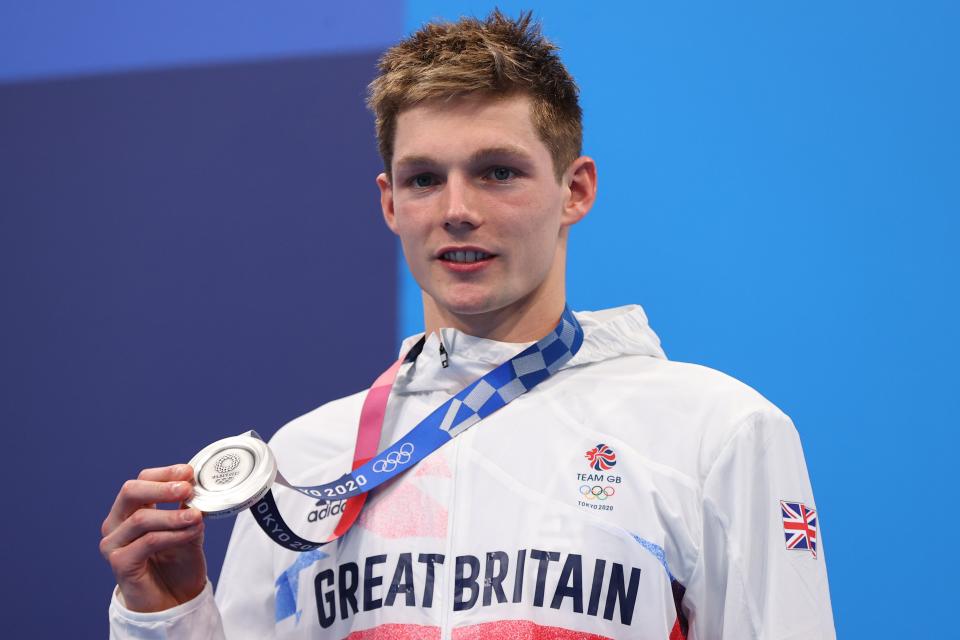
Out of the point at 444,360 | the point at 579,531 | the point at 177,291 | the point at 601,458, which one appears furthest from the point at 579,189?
the point at 177,291

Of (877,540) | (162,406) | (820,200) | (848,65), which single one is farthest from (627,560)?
(162,406)

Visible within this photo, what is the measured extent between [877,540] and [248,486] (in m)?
1.53

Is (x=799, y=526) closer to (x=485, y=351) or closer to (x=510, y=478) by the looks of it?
(x=510, y=478)

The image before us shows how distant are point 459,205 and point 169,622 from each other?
0.81m

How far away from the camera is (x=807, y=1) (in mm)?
2686

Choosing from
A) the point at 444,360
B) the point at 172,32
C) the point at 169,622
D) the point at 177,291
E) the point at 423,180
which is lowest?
the point at 169,622

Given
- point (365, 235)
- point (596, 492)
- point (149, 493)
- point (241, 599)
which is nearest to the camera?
point (149, 493)

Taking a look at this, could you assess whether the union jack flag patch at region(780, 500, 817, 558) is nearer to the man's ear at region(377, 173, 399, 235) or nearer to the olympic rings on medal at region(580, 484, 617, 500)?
the olympic rings on medal at region(580, 484, 617, 500)

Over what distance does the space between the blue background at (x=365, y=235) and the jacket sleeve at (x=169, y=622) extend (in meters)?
1.18

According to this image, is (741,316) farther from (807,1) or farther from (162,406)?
(162,406)

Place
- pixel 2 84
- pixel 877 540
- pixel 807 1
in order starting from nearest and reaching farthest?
pixel 877 540
pixel 807 1
pixel 2 84

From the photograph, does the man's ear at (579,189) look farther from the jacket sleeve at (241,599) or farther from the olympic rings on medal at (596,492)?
the jacket sleeve at (241,599)

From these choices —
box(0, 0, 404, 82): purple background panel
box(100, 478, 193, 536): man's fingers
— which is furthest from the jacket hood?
box(0, 0, 404, 82): purple background panel

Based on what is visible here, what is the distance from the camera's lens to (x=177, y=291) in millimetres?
3049
